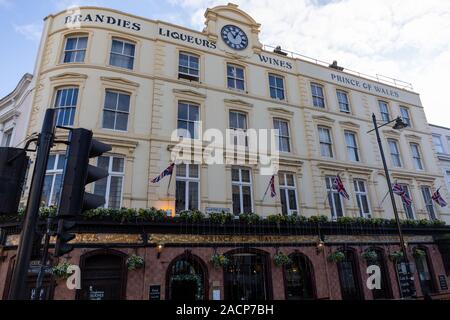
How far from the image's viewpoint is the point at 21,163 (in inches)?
131

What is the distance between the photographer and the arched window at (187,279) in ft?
42.1

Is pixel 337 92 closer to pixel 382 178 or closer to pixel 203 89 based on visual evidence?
pixel 382 178

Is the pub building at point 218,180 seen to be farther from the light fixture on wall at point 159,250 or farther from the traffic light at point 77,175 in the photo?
the traffic light at point 77,175

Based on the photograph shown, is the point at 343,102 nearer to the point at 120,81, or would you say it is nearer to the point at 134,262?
the point at 120,81

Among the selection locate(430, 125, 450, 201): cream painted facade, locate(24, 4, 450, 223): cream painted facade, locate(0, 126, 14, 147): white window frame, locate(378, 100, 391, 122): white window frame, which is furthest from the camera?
locate(430, 125, 450, 201): cream painted facade

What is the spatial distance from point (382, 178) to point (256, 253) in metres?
11.9

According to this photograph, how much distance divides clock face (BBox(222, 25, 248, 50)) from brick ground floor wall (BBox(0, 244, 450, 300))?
44.3 feet

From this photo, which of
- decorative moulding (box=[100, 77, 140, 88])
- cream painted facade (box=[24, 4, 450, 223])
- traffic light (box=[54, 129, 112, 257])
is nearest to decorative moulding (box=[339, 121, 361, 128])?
cream painted facade (box=[24, 4, 450, 223])

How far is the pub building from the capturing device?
41.4 ft

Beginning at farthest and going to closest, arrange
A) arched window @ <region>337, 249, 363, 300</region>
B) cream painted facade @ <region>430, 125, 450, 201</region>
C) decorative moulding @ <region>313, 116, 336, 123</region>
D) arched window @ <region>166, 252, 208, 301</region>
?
cream painted facade @ <region>430, 125, 450, 201</region> → decorative moulding @ <region>313, 116, 336, 123</region> → arched window @ <region>337, 249, 363, 300</region> → arched window @ <region>166, 252, 208, 301</region>

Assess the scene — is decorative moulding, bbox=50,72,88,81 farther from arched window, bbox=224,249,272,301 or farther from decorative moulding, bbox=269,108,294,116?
arched window, bbox=224,249,272,301

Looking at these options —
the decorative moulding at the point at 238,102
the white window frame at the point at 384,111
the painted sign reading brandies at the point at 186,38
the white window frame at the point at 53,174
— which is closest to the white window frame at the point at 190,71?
the painted sign reading brandies at the point at 186,38
